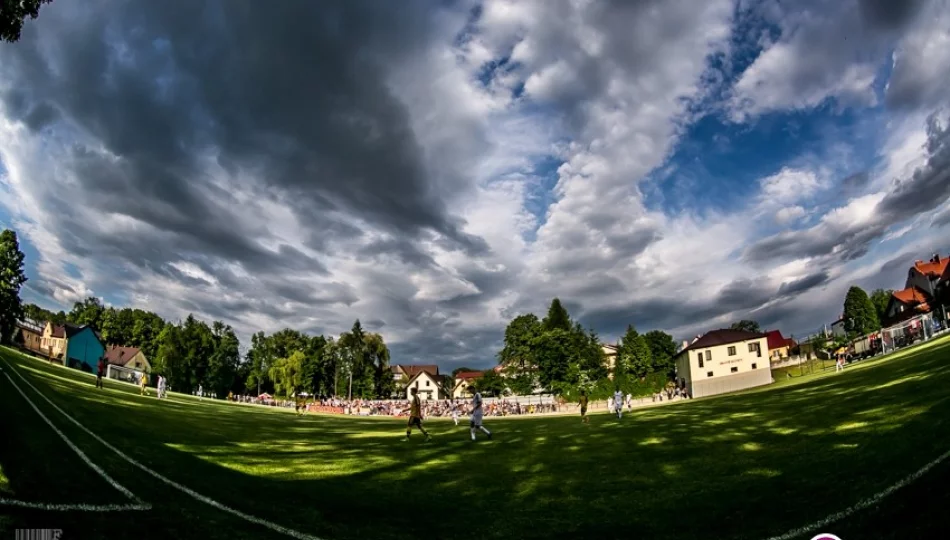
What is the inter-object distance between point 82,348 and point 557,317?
328 feet

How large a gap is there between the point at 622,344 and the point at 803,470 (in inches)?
3685

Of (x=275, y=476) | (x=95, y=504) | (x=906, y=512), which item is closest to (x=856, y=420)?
(x=906, y=512)

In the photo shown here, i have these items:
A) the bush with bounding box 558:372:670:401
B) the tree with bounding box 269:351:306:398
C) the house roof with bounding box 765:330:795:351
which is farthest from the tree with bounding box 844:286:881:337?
the tree with bounding box 269:351:306:398

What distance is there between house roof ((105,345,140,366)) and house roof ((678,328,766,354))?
11795 cm

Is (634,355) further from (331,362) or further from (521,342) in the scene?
(331,362)

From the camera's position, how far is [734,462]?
1466 centimetres

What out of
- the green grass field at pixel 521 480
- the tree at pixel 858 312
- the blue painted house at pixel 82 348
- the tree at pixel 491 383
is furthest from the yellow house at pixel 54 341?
the tree at pixel 858 312

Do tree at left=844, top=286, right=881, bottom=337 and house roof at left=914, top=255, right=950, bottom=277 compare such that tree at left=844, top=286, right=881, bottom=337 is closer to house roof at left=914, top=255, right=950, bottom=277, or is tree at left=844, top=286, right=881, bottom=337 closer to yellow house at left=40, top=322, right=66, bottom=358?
house roof at left=914, top=255, right=950, bottom=277

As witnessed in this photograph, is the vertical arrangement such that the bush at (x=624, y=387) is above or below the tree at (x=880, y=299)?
below

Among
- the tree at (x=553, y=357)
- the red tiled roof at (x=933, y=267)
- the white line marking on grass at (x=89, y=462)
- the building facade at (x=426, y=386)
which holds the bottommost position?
the building facade at (x=426, y=386)

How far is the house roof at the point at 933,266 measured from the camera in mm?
90438

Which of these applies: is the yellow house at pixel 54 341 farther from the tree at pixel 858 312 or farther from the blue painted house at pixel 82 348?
the tree at pixel 858 312

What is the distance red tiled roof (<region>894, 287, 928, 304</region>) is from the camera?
89.7 meters

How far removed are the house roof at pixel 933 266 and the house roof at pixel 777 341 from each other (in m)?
44.4
